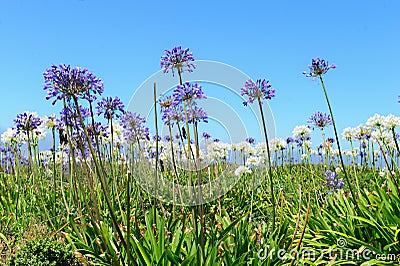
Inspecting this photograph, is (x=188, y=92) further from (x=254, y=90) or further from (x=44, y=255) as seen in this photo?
(x=44, y=255)

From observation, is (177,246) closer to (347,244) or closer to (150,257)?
(150,257)

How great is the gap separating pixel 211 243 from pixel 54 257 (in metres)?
1.44

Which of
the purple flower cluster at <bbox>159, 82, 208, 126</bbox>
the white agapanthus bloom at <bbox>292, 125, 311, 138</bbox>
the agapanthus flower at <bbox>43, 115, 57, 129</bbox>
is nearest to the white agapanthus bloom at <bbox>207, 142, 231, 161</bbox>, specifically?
the white agapanthus bloom at <bbox>292, 125, 311, 138</bbox>

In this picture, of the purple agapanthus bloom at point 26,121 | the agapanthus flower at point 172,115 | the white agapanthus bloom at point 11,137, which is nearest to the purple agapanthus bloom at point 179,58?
the agapanthus flower at point 172,115

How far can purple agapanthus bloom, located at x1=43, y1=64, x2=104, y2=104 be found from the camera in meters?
2.82

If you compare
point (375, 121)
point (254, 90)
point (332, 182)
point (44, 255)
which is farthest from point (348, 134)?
point (44, 255)

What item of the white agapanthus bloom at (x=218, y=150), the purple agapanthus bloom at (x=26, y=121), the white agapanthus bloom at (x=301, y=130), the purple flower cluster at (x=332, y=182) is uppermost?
the purple agapanthus bloom at (x=26, y=121)

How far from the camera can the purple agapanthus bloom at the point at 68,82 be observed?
2817mm

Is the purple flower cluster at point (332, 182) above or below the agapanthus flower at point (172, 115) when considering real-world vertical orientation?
→ below

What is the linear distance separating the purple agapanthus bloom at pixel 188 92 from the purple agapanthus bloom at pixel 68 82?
606 mm

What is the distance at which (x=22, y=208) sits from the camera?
625cm

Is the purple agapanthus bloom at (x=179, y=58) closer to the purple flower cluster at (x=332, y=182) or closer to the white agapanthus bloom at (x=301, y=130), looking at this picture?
the purple flower cluster at (x=332, y=182)

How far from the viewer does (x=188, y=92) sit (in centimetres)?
299

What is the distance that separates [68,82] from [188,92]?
2.83ft
